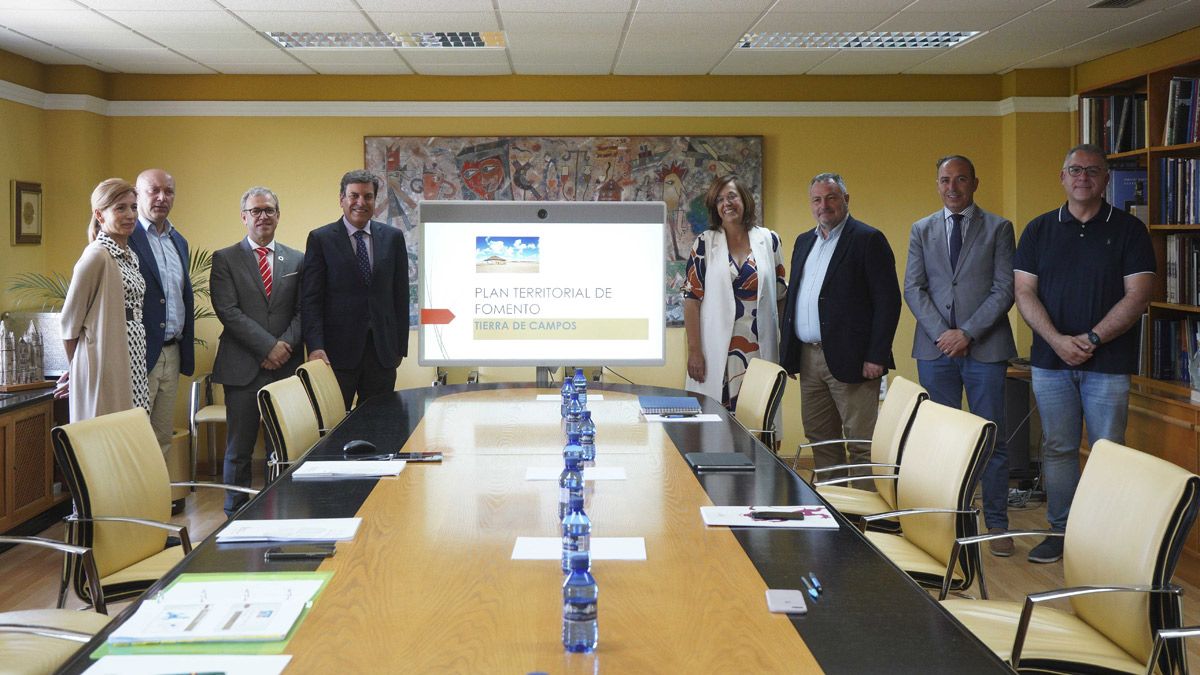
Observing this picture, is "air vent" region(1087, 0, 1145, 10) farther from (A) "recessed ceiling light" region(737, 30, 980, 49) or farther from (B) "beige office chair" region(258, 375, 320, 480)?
(B) "beige office chair" region(258, 375, 320, 480)

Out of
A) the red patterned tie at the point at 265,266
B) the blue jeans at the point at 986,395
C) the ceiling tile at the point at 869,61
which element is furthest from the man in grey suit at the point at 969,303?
the red patterned tie at the point at 265,266

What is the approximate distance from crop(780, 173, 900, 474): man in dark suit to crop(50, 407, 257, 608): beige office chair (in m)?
3.02

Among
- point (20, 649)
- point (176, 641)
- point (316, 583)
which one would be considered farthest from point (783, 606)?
point (20, 649)

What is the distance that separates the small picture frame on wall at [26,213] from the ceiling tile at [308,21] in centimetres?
206

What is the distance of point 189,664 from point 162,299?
411cm

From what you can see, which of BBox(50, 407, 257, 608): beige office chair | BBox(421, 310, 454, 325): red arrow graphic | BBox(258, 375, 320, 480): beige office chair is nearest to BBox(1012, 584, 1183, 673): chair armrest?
BBox(50, 407, 257, 608): beige office chair

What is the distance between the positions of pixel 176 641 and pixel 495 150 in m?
6.06

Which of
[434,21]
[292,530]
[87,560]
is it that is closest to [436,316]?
[434,21]

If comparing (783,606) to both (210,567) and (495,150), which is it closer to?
(210,567)

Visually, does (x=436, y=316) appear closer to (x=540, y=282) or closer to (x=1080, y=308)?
(x=540, y=282)

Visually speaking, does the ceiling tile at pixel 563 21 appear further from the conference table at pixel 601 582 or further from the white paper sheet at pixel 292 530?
the white paper sheet at pixel 292 530

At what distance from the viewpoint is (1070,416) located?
462cm

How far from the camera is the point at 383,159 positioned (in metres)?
7.30

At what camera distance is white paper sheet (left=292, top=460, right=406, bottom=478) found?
9.16 ft
